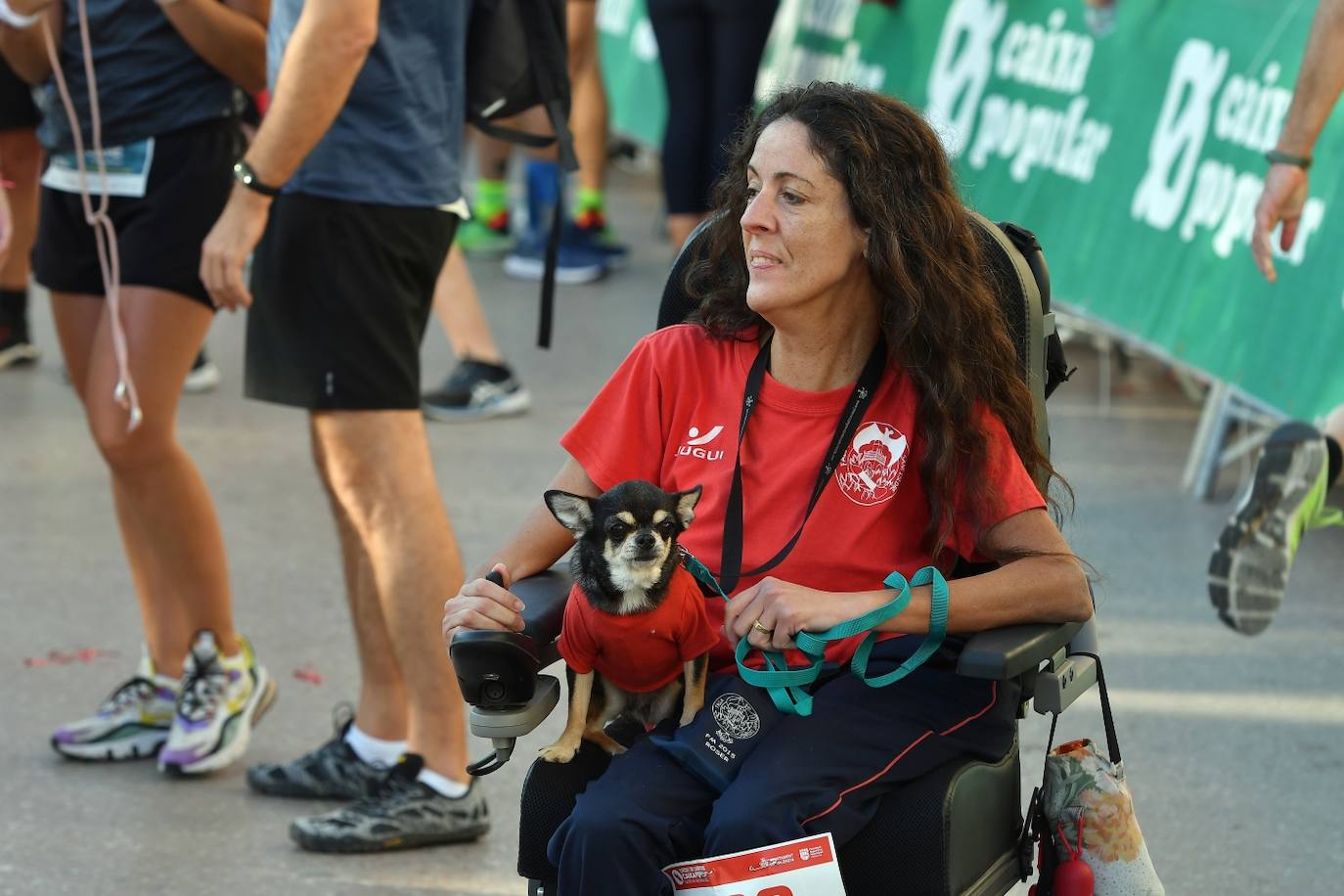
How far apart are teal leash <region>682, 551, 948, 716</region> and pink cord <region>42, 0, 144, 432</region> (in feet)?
5.08

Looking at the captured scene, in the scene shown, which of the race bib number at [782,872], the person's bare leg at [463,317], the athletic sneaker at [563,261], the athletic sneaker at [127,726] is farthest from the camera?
the athletic sneaker at [563,261]

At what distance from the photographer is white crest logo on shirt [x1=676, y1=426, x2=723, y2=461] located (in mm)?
2709

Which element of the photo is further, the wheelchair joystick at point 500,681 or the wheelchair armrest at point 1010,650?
the wheelchair joystick at point 500,681

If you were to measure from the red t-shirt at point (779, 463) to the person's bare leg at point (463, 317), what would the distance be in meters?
4.07

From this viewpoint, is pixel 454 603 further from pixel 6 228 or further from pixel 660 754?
pixel 6 228

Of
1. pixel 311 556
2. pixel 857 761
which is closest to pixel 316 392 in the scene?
pixel 857 761

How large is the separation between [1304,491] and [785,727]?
1.74m

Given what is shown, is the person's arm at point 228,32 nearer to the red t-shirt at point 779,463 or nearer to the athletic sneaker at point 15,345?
the red t-shirt at point 779,463

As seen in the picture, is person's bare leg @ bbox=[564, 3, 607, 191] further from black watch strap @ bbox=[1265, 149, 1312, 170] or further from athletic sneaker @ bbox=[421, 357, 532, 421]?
black watch strap @ bbox=[1265, 149, 1312, 170]

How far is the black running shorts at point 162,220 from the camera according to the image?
375 centimetres

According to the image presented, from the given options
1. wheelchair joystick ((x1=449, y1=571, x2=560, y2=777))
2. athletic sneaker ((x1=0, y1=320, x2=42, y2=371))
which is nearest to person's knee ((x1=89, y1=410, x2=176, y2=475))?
wheelchair joystick ((x1=449, y1=571, x2=560, y2=777))

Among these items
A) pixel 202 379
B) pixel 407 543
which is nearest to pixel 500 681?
pixel 407 543

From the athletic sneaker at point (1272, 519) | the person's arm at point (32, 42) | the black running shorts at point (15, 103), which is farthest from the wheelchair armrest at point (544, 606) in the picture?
the black running shorts at point (15, 103)

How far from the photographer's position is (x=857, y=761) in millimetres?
2471
